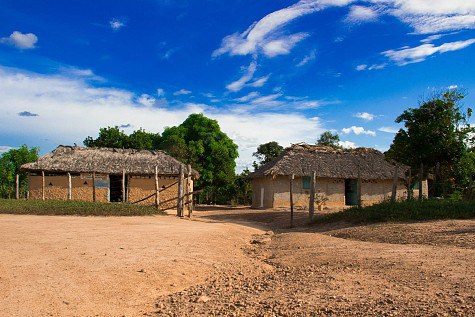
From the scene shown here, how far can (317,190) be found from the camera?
23.8m

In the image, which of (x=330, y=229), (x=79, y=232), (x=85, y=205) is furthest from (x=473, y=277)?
(x=85, y=205)

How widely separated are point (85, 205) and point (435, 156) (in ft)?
48.0

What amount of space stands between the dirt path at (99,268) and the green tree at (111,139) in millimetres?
24717

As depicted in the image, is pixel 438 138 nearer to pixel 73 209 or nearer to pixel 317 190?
pixel 317 190

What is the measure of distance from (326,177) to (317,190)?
98cm

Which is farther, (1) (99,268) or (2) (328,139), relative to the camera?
(2) (328,139)

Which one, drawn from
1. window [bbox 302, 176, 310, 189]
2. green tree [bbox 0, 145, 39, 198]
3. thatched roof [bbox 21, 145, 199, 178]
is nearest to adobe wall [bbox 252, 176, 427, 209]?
window [bbox 302, 176, 310, 189]

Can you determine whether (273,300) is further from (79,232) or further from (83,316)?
(79,232)

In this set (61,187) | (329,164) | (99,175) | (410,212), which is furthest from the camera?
(329,164)

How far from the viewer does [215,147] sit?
32.2 metres

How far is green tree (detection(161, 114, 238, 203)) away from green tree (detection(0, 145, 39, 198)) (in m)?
10.7

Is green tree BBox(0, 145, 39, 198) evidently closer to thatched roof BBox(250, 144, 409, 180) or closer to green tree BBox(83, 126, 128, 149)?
green tree BBox(83, 126, 128, 149)

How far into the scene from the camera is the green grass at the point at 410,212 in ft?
36.9

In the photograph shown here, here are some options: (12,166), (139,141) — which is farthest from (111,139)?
(12,166)
